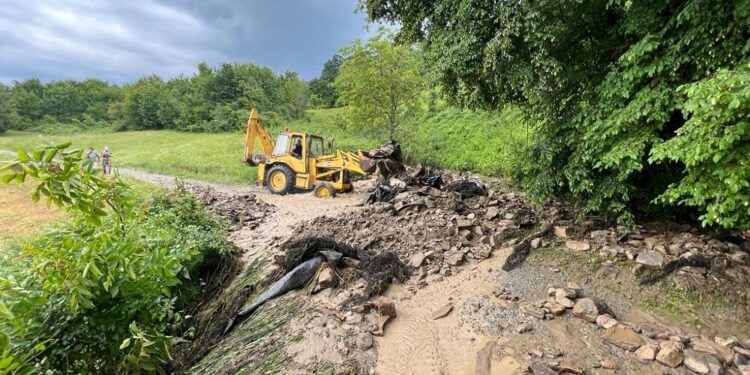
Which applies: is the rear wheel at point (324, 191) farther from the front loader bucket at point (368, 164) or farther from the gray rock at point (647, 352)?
the gray rock at point (647, 352)

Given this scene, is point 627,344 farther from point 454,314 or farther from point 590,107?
point 590,107

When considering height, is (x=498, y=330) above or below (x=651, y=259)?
below

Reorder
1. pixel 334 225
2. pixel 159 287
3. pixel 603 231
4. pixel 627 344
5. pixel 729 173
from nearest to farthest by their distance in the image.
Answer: pixel 159 287 < pixel 729 173 < pixel 627 344 < pixel 603 231 < pixel 334 225

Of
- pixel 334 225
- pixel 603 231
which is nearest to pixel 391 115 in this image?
pixel 334 225

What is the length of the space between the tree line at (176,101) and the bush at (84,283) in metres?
29.4

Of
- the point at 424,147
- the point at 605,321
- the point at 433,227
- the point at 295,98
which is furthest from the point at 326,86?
the point at 605,321

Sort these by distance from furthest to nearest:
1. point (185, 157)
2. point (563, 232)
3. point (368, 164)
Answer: point (185, 157) → point (368, 164) → point (563, 232)

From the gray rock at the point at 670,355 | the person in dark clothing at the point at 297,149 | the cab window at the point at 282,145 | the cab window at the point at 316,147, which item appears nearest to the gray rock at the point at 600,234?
the gray rock at the point at 670,355

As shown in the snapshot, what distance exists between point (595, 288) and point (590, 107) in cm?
210

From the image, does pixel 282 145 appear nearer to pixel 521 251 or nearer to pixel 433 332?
pixel 521 251

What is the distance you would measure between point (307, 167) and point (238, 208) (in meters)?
2.62

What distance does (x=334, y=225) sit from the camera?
655cm

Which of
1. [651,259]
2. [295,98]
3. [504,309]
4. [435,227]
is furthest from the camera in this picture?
[295,98]

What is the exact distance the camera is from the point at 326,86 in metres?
45.1
